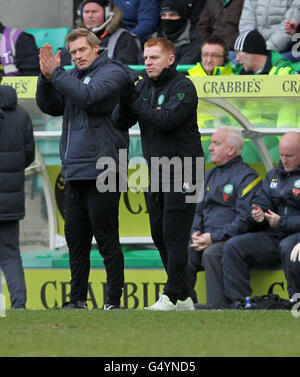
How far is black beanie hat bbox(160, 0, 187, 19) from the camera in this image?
11539 millimetres

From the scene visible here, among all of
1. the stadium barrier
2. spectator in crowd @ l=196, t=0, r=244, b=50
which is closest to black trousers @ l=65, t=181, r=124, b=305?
the stadium barrier

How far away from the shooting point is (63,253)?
33.2 ft

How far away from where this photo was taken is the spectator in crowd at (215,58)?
1015 cm

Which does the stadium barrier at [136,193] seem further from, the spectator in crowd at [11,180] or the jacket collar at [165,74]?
the jacket collar at [165,74]

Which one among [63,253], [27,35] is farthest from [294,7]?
[63,253]

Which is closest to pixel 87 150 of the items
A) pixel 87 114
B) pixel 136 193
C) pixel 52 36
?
pixel 87 114

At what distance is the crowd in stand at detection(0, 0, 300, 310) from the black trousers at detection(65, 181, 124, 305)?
1.51m

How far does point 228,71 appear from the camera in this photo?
1016 centimetres

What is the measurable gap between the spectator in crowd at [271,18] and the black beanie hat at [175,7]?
2.04ft

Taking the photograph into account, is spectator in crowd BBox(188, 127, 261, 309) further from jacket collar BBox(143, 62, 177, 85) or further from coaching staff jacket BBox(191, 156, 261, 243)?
jacket collar BBox(143, 62, 177, 85)

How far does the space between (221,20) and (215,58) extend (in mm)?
1629

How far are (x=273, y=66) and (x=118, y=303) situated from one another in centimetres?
318
